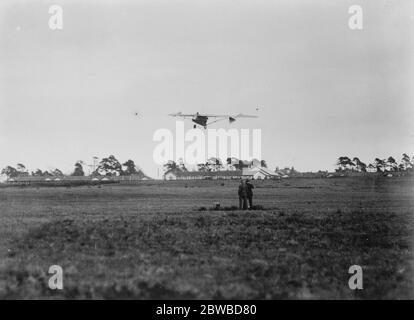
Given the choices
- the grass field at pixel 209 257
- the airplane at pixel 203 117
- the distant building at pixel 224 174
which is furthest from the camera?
the distant building at pixel 224 174

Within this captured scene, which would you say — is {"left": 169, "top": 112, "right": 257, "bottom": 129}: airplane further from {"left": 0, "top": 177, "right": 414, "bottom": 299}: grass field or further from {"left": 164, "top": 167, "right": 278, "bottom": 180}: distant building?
{"left": 164, "top": 167, "right": 278, "bottom": 180}: distant building

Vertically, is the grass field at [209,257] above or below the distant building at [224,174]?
below

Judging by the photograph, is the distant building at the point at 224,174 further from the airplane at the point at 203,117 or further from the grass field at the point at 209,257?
the grass field at the point at 209,257

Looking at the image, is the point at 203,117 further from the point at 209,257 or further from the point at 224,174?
the point at 224,174

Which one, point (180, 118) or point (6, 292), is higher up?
point (180, 118)

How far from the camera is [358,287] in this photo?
35.2ft

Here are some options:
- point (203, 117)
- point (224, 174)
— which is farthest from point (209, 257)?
point (224, 174)

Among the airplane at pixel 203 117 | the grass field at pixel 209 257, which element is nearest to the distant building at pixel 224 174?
the airplane at pixel 203 117

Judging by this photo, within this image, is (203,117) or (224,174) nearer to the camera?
(203,117)

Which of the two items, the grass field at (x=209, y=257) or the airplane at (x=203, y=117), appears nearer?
the grass field at (x=209, y=257)

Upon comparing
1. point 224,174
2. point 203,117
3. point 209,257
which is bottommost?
point 209,257

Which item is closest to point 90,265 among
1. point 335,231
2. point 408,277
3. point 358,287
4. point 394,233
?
point 358,287
